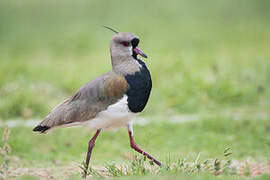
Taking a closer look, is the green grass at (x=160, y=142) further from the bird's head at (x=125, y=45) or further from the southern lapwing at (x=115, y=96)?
the bird's head at (x=125, y=45)

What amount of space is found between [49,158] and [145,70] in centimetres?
341

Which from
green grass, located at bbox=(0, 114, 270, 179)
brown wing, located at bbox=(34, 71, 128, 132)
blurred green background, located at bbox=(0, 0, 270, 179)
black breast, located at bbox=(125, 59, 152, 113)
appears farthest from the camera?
blurred green background, located at bbox=(0, 0, 270, 179)

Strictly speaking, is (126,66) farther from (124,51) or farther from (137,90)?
(137,90)

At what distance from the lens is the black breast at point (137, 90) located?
5.55 metres

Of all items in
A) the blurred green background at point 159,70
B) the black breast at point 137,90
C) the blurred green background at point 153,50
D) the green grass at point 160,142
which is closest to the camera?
the black breast at point 137,90

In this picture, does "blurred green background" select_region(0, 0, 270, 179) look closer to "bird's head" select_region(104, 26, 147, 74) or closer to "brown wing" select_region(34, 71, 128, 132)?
"brown wing" select_region(34, 71, 128, 132)

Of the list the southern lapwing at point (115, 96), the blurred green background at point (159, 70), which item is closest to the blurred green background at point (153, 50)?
the blurred green background at point (159, 70)

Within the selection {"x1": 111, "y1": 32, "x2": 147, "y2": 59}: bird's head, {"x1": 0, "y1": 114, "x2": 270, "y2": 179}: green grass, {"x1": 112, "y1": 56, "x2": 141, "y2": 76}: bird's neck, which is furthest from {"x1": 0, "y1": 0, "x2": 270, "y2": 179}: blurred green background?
{"x1": 111, "y1": 32, "x2": 147, "y2": 59}: bird's head

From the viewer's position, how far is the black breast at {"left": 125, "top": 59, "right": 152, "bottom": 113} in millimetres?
5547

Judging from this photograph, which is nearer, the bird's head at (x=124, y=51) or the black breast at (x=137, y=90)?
the black breast at (x=137, y=90)

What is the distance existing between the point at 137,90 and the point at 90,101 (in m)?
0.68

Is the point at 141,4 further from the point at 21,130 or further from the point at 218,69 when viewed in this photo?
the point at 21,130

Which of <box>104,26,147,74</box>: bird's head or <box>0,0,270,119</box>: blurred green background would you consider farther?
<box>0,0,270,119</box>: blurred green background

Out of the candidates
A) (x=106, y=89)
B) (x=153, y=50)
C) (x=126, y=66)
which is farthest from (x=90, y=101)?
(x=153, y=50)
